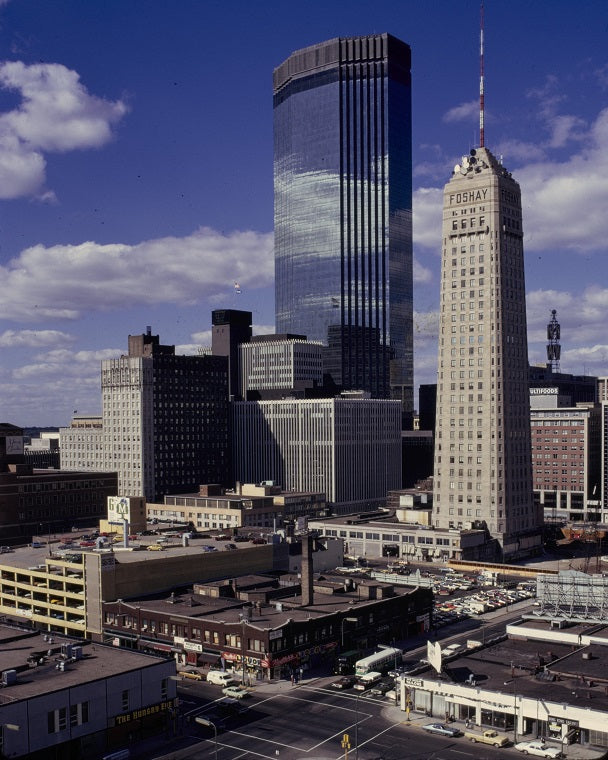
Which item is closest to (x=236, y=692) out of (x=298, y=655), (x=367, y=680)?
(x=298, y=655)

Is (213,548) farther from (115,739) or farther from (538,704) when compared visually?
(538,704)

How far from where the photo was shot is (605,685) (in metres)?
108

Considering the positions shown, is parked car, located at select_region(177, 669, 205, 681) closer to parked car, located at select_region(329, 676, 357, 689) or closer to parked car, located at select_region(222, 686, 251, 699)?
parked car, located at select_region(222, 686, 251, 699)

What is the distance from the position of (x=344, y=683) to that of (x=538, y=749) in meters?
31.1

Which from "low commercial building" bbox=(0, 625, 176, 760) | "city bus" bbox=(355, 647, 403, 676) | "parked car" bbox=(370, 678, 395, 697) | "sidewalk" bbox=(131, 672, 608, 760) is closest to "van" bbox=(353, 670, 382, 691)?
"parked car" bbox=(370, 678, 395, 697)

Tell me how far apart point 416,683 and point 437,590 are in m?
80.3

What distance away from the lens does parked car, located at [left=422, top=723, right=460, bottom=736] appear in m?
104

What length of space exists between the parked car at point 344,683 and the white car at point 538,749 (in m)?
28.2

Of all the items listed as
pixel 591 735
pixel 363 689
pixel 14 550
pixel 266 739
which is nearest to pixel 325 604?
pixel 363 689

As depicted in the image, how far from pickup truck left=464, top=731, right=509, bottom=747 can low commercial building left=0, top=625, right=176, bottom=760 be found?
35.5 meters

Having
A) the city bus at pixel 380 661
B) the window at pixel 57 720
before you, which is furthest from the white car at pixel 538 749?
the window at pixel 57 720

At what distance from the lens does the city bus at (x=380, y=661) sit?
413 feet

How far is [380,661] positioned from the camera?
128250 millimetres

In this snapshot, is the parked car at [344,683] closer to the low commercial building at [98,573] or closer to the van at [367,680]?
the van at [367,680]
